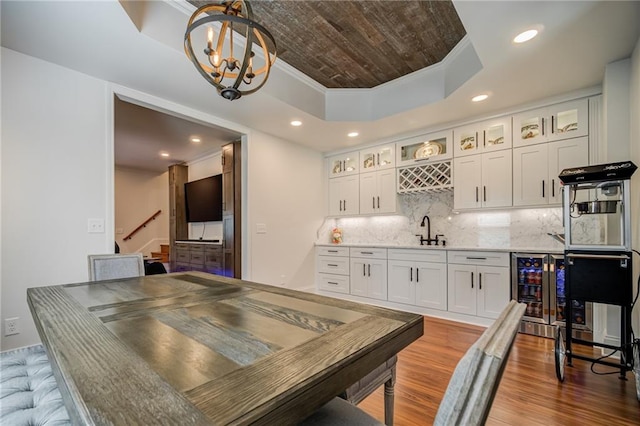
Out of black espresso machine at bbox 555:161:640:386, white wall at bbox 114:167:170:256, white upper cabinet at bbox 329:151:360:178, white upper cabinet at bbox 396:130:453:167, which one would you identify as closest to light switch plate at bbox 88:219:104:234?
white upper cabinet at bbox 329:151:360:178

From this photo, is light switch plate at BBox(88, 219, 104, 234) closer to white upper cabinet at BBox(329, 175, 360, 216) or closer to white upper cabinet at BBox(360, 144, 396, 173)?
white upper cabinet at BBox(329, 175, 360, 216)

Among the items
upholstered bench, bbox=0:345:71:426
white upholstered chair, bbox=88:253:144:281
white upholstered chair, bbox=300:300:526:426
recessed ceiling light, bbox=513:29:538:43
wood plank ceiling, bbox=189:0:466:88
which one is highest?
wood plank ceiling, bbox=189:0:466:88

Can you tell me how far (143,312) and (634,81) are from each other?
12.6 ft

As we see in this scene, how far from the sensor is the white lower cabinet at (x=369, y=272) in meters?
4.18

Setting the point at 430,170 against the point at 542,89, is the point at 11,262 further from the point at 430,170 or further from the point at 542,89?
the point at 542,89

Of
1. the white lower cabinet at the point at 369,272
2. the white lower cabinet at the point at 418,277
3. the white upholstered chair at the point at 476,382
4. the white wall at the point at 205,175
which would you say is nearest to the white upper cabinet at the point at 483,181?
the white lower cabinet at the point at 418,277

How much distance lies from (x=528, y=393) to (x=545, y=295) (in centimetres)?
143

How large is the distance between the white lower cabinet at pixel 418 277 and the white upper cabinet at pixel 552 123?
166cm

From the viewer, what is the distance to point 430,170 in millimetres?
4121

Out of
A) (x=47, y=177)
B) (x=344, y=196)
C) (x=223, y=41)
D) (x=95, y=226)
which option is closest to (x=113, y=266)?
(x=95, y=226)

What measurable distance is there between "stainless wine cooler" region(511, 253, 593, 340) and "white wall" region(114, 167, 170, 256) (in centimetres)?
796

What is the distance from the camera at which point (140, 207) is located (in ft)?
25.5

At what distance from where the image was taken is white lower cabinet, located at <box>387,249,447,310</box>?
3.65 metres

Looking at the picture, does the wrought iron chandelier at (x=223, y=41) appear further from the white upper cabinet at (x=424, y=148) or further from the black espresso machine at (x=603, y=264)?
the white upper cabinet at (x=424, y=148)
